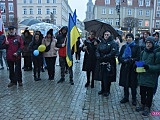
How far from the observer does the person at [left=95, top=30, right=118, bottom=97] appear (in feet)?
20.7

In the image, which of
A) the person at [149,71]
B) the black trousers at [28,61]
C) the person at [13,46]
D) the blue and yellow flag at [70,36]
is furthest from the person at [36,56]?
the person at [149,71]

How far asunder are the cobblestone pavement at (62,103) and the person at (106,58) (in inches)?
23.2

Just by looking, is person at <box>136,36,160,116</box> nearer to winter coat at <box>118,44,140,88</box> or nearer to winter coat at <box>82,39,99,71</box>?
winter coat at <box>118,44,140,88</box>

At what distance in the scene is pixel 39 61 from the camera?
8547 mm

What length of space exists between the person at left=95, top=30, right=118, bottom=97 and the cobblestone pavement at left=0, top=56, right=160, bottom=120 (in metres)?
0.59

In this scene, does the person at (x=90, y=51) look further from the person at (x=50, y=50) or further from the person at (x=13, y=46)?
the person at (x=13, y=46)

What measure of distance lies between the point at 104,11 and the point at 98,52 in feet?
203

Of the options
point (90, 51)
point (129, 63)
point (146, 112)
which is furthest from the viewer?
point (90, 51)

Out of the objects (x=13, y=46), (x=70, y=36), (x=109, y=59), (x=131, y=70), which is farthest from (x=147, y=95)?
(x=13, y=46)

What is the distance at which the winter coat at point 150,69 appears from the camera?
4984 mm

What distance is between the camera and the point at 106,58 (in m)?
6.34

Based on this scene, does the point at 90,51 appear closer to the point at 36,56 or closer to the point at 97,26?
the point at 97,26

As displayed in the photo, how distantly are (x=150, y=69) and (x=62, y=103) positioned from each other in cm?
242

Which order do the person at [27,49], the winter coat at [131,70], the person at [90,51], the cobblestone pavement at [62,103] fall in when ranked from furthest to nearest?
the person at [27,49]
the person at [90,51]
the winter coat at [131,70]
the cobblestone pavement at [62,103]
